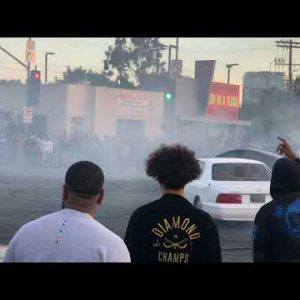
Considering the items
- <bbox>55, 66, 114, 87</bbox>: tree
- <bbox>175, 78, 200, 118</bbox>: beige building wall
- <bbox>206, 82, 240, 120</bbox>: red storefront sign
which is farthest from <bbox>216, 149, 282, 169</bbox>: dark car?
<bbox>55, 66, 114, 87</bbox>: tree

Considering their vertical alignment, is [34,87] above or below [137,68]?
below

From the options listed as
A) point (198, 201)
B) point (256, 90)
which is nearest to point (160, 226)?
point (198, 201)

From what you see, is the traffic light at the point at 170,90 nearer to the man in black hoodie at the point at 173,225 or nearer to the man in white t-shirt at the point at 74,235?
the man in black hoodie at the point at 173,225

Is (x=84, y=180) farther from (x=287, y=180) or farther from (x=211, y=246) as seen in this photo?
(x=287, y=180)

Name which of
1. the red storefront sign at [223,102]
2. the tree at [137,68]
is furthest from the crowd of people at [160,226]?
the red storefront sign at [223,102]

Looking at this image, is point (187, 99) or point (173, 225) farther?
point (187, 99)

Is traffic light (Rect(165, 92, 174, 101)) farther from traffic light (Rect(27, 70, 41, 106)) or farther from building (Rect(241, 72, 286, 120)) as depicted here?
building (Rect(241, 72, 286, 120))

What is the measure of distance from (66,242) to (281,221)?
1282 mm

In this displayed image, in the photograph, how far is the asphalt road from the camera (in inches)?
375

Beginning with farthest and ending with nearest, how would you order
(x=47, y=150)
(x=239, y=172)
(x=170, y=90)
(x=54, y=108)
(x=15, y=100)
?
(x=54, y=108), (x=47, y=150), (x=15, y=100), (x=170, y=90), (x=239, y=172)

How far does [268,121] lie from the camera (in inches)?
741

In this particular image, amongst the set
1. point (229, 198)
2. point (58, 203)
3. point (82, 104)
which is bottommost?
point (58, 203)

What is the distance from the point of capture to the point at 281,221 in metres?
Answer: 3.22
